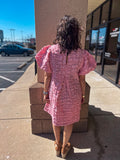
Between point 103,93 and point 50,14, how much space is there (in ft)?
9.06

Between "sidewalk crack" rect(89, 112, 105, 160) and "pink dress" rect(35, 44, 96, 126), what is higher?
"pink dress" rect(35, 44, 96, 126)

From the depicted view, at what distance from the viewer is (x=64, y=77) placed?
144cm

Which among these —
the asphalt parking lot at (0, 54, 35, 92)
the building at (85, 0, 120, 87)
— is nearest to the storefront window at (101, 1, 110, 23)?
the building at (85, 0, 120, 87)

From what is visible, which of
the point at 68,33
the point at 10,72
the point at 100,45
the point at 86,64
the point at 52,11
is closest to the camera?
the point at 68,33

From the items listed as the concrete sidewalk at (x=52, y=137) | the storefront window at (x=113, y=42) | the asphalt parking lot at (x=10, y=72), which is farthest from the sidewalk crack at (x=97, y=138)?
the asphalt parking lot at (x=10, y=72)

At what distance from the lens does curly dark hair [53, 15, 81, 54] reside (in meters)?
1.33

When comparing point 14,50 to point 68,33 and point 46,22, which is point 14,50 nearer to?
point 46,22

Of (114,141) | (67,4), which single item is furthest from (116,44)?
(114,141)

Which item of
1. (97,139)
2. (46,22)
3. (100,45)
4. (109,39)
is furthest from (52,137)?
(100,45)

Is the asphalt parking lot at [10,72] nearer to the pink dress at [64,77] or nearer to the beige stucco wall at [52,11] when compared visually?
the beige stucco wall at [52,11]

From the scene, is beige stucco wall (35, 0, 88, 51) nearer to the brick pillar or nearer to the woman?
the brick pillar

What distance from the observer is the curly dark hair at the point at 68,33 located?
133 cm

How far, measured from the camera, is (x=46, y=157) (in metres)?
1.76

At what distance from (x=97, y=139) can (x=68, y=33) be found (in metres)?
1.73
